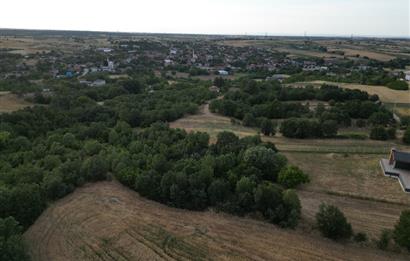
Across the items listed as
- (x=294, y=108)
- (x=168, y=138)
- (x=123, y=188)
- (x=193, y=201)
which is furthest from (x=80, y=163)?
(x=294, y=108)

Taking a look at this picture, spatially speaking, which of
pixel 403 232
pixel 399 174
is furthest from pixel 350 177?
pixel 403 232

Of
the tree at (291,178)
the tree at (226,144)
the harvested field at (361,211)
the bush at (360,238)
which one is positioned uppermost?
the tree at (226,144)

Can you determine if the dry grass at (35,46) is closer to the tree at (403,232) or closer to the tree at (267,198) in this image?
the tree at (267,198)

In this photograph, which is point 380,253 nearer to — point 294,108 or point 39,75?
point 294,108

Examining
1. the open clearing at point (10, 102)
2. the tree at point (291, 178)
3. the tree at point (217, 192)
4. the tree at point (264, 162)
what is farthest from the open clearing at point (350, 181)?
the open clearing at point (10, 102)

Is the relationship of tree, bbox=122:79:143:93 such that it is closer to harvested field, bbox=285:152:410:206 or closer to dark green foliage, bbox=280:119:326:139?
dark green foliage, bbox=280:119:326:139

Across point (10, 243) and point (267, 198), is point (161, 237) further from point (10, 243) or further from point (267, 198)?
point (10, 243)
